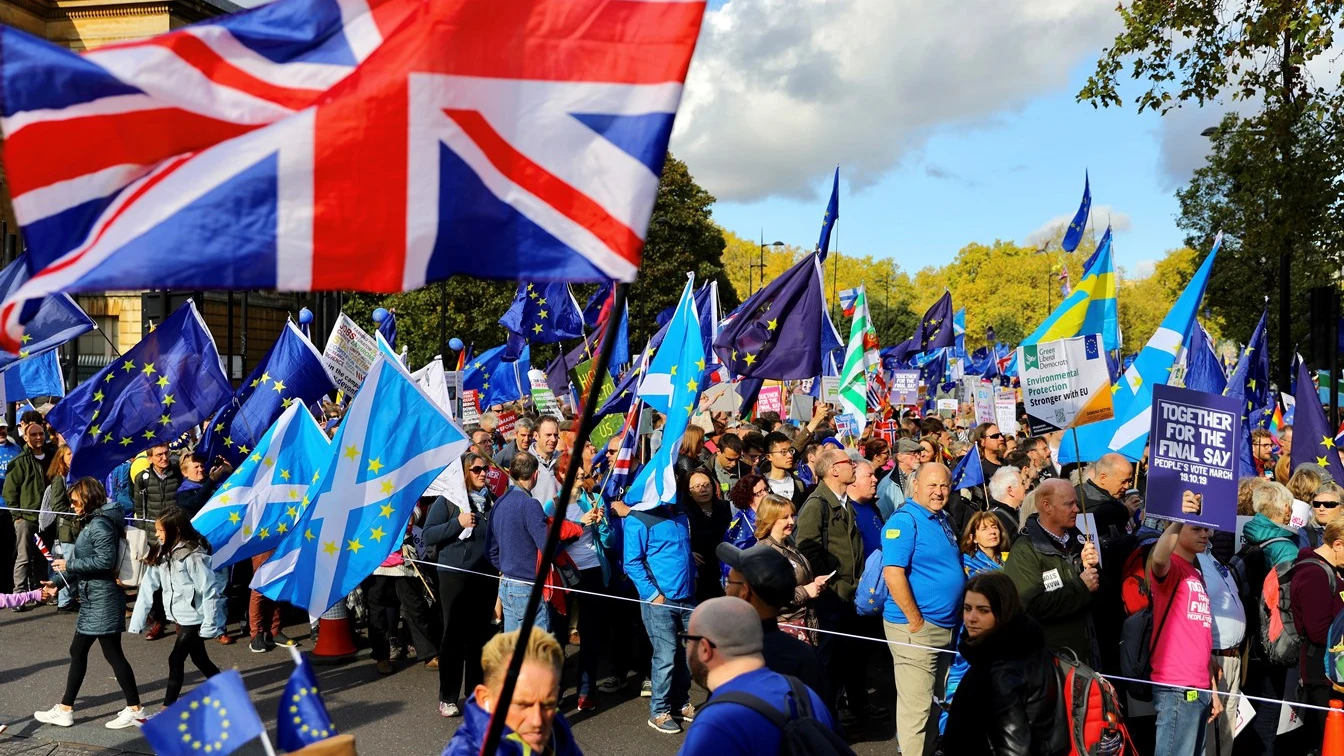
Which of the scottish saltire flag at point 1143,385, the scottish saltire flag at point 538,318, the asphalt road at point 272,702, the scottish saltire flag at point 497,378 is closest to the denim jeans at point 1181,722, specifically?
the asphalt road at point 272,702

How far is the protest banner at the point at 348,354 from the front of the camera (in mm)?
11234

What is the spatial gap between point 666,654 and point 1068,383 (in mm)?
3096

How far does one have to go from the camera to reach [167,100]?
9.97ft

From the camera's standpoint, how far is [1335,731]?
6.11 metres

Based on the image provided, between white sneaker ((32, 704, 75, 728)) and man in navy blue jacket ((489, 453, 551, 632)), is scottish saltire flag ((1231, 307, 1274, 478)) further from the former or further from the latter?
white sneaker ((32, 704, 75, 728))

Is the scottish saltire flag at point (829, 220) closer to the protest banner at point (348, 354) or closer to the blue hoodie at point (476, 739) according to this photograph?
the protest banner at point (348, 354)

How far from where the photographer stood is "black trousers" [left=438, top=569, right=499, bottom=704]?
829 centimetres

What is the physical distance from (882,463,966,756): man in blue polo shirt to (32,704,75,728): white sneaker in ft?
17.2

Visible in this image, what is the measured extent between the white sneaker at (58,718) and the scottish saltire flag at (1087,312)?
6.75 metres

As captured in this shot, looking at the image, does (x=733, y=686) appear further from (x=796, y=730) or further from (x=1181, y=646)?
(x=1181, y=646)

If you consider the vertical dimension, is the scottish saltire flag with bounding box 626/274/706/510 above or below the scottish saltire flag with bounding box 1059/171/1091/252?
below

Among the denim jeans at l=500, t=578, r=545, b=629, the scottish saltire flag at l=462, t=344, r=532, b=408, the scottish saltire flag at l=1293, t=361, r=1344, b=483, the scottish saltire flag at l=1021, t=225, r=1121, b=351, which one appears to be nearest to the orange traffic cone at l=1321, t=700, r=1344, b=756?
the scottish saltire flag at l=1021, t=225, r=1121, b=351

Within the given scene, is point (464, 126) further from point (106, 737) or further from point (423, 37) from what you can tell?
point (106, 737)

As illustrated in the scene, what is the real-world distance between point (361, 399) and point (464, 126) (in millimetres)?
3727
